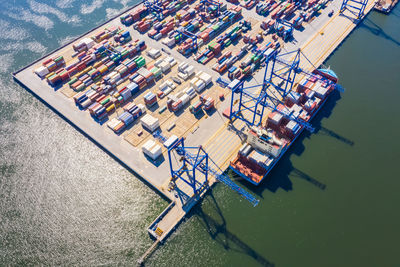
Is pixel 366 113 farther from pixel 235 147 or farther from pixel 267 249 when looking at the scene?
pixel 267 249

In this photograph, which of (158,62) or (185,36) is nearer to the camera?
(158,62)

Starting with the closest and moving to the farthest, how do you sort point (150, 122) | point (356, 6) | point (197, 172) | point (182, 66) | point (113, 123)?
point (197, 172) → point (150, 122) → point (113, 123) → point (182, 66) → point (356, 6)

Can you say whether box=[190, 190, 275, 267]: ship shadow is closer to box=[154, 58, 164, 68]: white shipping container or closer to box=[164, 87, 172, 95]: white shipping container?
box=[164, 87, 172, 95]: white shipping container

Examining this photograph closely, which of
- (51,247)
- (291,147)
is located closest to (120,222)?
(51,247)

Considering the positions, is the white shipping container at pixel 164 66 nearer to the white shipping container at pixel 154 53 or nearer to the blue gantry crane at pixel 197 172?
the white shipping container at pixel 154 53

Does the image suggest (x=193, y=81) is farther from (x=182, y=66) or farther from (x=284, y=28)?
(x=284, y=28)

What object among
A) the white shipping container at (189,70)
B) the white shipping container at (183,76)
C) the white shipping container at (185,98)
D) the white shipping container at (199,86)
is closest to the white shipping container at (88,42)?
the white shipping container at (183,76)

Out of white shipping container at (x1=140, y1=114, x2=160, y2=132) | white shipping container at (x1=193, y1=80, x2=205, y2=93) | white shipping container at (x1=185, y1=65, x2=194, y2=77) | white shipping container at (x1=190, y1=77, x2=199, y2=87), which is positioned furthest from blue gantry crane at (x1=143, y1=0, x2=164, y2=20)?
white shipping container at (x1=140, y1=114, x2=160, y2=132)

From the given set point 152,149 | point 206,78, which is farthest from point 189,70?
point 152,149
